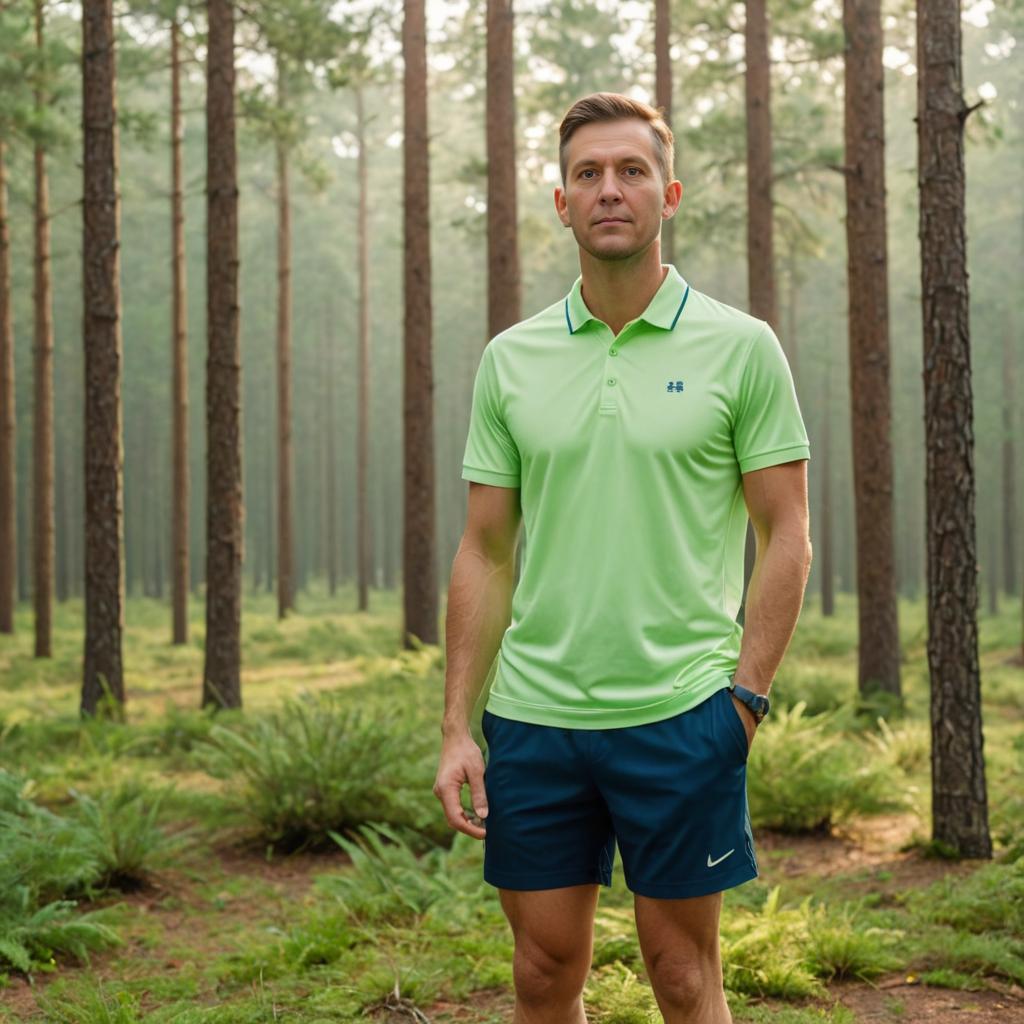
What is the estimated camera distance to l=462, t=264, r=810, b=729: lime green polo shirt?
258cm

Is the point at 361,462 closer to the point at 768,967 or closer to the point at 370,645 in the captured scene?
the point at 370,645

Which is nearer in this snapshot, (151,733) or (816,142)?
(151,733)

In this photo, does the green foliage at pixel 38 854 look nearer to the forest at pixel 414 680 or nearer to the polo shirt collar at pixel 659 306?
the forest at pixel 414 680

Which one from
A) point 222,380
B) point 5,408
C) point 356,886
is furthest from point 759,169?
point 5,408

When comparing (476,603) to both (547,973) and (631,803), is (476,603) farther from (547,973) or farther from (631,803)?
(547,973)

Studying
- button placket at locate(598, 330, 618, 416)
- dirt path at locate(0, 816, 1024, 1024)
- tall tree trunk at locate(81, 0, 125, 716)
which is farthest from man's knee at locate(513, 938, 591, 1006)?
tall tree trunk at locate(81, 0, 125, 716)

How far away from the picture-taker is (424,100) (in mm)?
17031

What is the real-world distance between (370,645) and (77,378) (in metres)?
22.9

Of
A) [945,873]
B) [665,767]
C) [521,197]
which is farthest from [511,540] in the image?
[521,197]

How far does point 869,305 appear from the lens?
12.3 meters

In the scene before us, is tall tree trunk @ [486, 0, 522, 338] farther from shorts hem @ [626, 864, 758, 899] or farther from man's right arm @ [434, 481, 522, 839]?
shorts hem @ [626, 864, 758, 899]

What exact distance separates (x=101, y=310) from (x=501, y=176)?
17.5 ft

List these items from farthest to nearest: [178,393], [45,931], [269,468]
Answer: [269,468]
[178,393]
[45,931]

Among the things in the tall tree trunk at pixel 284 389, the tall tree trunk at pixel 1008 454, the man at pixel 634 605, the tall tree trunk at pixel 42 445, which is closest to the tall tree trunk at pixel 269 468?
the tall tree trunk at pixel 284 389
